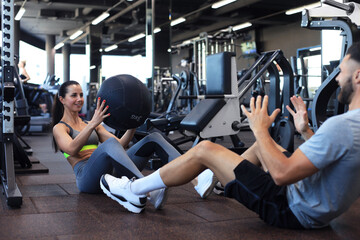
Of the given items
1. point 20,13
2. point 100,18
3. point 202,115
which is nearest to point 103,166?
point 202,115

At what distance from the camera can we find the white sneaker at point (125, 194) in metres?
2.19

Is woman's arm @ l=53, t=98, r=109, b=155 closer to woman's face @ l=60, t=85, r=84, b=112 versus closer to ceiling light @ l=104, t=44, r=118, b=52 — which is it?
woman's face @ l=60, t=85, r=84, b=112

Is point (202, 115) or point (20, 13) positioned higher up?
point (20, 13)

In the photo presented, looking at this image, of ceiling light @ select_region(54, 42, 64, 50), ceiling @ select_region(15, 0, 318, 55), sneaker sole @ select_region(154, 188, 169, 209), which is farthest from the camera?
ceiling light @ select_region(54, 42, 64, 50)

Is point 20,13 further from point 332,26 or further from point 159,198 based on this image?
point 159,198

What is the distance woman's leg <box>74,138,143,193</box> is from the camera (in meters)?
2.34

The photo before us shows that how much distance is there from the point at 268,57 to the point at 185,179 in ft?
9.26

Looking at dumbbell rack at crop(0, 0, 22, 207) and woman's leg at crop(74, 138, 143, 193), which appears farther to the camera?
dumbbell rack at crop(0, 0, 22, 207)

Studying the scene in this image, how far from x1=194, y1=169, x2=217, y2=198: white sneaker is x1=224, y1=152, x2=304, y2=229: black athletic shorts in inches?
24.1

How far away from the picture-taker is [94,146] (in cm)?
290

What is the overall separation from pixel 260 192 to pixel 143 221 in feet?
2.09

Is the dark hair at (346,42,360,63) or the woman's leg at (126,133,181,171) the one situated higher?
the dark hair at (346,42,360,63)

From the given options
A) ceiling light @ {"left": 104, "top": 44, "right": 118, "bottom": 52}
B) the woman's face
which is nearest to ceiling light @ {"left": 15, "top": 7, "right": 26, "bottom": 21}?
ceiling light @ {"left": 104, "top": 44, "right": 118, "bottom": 52}

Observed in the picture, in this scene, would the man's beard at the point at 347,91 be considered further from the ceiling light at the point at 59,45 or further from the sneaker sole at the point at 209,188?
the ceiling light at the point at 59,45
